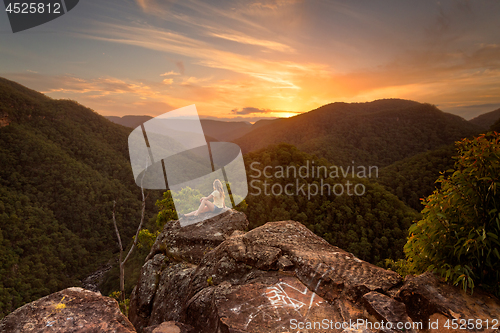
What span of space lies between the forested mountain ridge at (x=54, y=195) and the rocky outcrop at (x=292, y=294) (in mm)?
34663

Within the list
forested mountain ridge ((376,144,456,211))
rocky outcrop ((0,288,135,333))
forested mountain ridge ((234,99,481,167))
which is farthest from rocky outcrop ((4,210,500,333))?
forested mountain ridge ((234,99,481,167))

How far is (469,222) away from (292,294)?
10.3 feet

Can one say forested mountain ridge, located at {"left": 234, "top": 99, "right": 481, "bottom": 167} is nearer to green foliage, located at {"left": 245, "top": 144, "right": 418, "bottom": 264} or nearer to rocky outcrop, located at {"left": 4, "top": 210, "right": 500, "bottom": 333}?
green foliage, located at {"left": 245, "top": 144, "right": 418, "bottom": 264}

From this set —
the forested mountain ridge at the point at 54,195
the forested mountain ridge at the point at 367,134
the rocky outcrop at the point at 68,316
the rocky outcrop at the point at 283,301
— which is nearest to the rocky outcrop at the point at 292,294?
the rocky outcrop at the point at 283,301

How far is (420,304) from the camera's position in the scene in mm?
3365

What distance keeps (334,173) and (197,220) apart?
48392 millimetres

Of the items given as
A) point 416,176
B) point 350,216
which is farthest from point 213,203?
point 416,176

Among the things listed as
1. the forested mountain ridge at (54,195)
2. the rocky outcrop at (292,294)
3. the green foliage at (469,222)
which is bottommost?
the forested mountain ridge at (54,195)

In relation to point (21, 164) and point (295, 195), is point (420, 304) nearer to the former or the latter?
point (295, 195)

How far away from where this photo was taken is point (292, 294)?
4.58 metres

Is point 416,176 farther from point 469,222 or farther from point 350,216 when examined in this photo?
point 469,222

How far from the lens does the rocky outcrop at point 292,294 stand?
336 centimetres

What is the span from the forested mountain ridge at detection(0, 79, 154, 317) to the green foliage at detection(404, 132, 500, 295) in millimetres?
39530

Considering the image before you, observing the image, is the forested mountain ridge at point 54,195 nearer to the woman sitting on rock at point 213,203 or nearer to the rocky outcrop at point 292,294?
the woman sitting on rock at point 213,203
